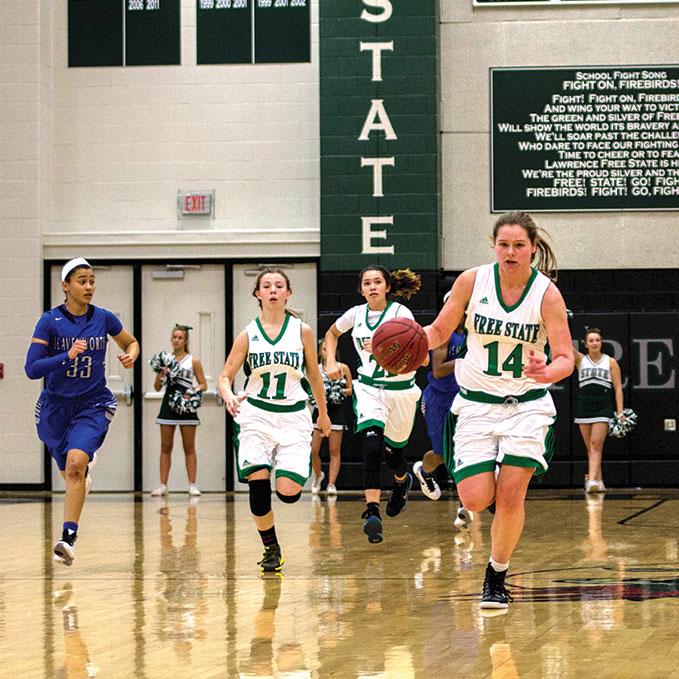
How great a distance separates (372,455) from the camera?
356 inches

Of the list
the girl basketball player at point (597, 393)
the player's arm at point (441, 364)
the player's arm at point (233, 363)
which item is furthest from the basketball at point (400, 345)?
the girl basketball player at point (597, 393)

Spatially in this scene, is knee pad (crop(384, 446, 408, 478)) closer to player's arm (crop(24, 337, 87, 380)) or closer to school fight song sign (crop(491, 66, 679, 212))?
player's arm (crop(24, 337, 87, 380))

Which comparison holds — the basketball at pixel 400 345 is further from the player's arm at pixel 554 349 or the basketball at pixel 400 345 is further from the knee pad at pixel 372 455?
the knee pad at pixel 372 455

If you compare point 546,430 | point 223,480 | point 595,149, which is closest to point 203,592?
point 546,430

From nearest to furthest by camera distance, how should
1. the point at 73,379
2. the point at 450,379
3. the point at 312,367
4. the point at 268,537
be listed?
the point at 268,537 → the point at 312,367 → the point at 73,379 → the point at 450,379

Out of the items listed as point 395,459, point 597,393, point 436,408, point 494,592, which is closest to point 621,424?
point 597,393

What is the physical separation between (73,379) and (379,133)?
8.09 metres

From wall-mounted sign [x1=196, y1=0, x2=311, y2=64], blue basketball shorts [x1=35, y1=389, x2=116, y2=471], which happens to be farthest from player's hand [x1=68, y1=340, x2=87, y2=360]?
wall-mounted sign [x1=196, y1=0, x2=311, y2=64]

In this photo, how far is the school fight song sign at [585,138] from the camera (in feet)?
51.5

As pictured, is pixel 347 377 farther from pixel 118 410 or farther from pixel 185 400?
pixel 118 410

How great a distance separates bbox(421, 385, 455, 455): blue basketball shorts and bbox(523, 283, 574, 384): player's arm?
4.44 meters

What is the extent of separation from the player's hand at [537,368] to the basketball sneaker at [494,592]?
0.94m

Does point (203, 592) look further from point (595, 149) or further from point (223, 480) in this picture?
point (595, 149)

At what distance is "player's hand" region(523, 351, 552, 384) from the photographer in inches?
221
